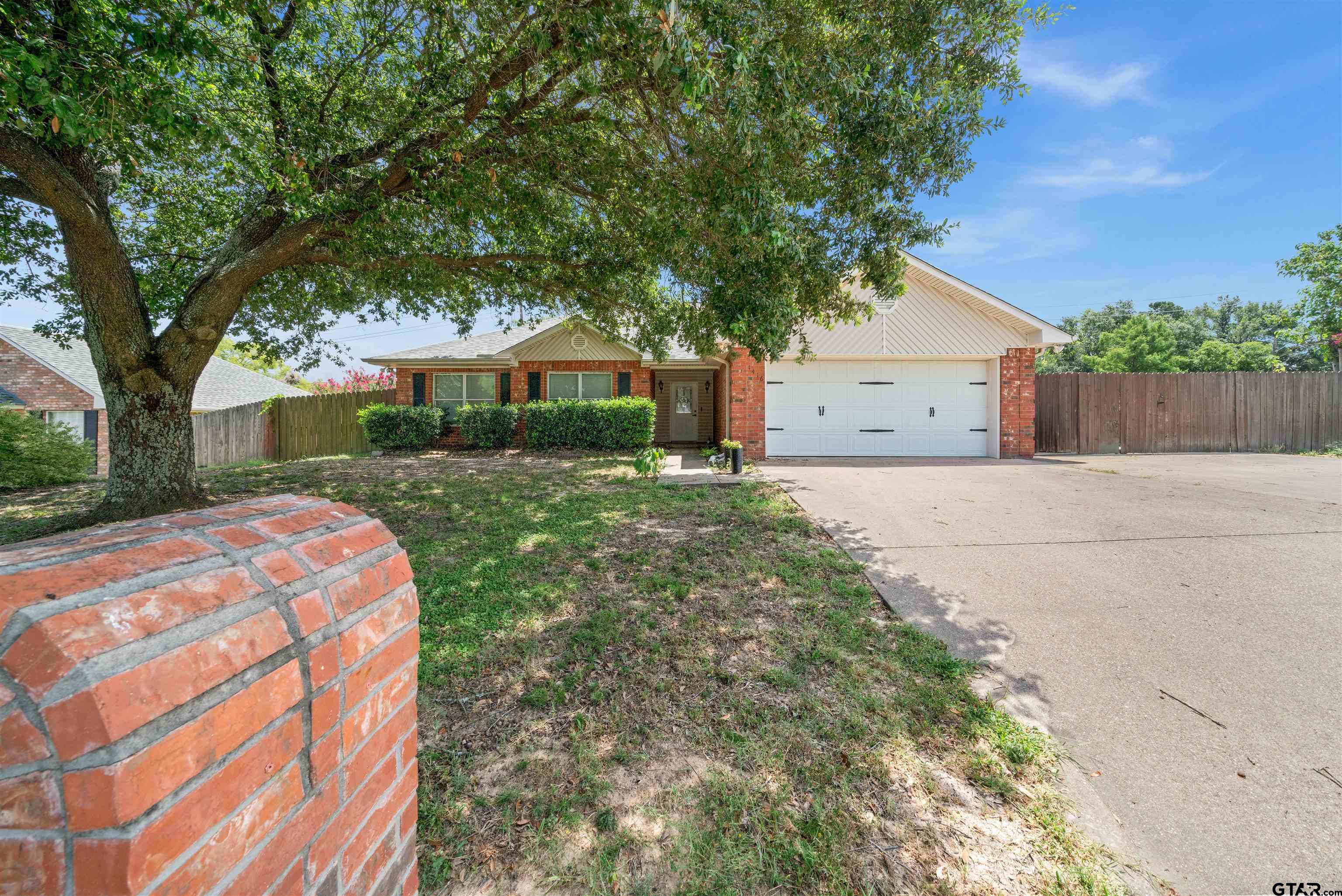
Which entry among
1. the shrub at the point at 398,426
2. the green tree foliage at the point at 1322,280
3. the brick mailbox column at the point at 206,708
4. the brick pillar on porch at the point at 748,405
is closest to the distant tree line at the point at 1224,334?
the green tree foliage at the point at 1322,280

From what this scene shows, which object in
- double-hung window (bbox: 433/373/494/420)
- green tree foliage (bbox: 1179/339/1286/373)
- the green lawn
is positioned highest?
green tree foliage (bbox: 1179/339/1286/373)

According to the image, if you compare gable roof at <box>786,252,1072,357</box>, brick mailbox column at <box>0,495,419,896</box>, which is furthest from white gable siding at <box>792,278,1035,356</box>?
brick mailbox column at <box>0,495,419,896</box>

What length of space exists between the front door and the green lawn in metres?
12.6

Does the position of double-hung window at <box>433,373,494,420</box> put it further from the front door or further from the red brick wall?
the red brick wall

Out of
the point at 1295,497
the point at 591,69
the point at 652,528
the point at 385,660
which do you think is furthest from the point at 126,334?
the point at 1295,497

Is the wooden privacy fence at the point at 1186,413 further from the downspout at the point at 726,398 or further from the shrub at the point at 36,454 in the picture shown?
the shrub at the point at 36,454

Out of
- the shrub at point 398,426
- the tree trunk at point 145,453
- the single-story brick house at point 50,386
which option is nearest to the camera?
the tree trunk at point 145,453

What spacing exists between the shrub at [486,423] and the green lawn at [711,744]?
938cm

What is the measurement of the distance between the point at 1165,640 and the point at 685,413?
562 inches

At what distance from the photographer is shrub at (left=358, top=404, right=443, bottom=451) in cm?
1362

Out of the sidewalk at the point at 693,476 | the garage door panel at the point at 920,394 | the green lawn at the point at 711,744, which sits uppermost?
the garage door panel at the point at 920,394

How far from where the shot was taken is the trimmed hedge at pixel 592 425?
12.7m

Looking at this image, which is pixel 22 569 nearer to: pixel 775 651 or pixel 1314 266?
pixel 775 651

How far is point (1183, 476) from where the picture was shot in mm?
→ 8633
